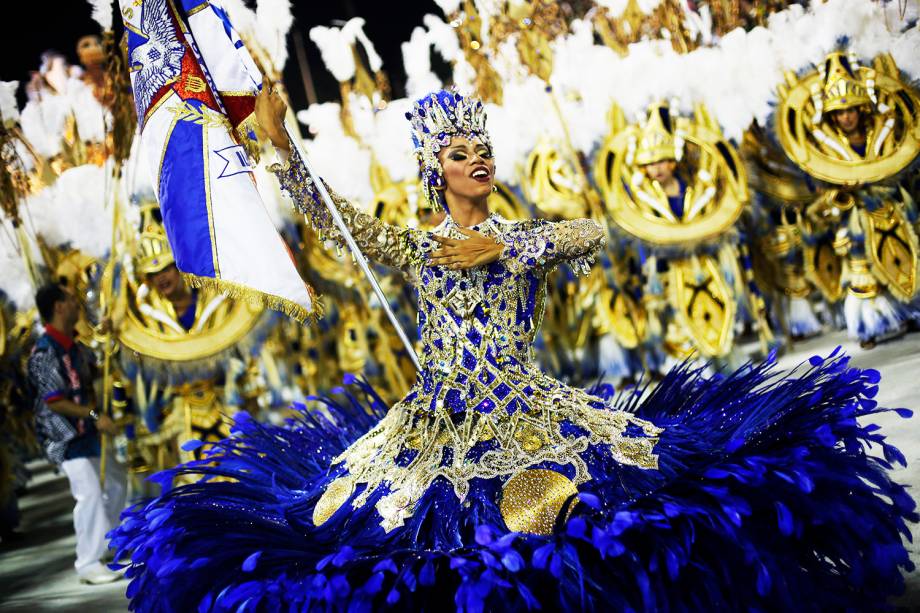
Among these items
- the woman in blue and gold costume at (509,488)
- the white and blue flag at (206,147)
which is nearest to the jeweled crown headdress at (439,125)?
the woman in blue and gold costume at (509,488)

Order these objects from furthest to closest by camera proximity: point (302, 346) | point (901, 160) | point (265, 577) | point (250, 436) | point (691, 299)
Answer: point (302, 346) < point (691, 299) < point (901, 160) < point (250, 436) < point (265, 577)

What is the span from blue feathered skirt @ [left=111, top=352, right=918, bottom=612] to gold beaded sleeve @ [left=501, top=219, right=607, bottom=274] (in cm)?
53

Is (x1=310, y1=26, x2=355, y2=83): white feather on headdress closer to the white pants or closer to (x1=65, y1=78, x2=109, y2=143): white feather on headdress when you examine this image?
(x1=65, y1=78, x2=109, y2=143): white feather on headdress

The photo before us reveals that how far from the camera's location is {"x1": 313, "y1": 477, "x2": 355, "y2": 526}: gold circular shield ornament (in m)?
2.07

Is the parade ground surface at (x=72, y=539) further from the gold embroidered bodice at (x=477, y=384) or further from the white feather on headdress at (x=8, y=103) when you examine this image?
the white feather on headdress at (x=8, y=103)

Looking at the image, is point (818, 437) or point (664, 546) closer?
point (664, 546)

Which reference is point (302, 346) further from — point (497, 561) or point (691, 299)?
point (497, 561)

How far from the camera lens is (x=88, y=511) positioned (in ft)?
13.4

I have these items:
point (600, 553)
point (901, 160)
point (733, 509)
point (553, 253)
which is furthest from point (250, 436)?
point (901, 160)

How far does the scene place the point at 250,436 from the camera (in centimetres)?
272

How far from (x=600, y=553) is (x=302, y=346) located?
175 inches

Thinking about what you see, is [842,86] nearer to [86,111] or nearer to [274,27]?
[274,27]

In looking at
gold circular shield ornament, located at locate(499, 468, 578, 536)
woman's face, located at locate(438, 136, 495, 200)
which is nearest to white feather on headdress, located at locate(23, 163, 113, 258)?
woman's face, located at locate(438, 136, 495, 200)

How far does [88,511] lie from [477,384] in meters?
2.86
